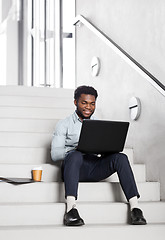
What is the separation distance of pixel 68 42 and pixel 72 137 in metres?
2.58

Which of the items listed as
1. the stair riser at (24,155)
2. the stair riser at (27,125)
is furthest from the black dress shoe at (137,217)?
the stair riser at (27,125)

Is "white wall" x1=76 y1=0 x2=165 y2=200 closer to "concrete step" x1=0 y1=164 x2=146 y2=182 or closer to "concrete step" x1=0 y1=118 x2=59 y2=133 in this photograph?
"concrete step" x1=0 y1=164 x2=146 y2=182

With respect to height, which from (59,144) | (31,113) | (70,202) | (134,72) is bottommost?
(70,202)

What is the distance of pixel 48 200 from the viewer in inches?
90.9

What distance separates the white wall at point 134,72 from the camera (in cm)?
265

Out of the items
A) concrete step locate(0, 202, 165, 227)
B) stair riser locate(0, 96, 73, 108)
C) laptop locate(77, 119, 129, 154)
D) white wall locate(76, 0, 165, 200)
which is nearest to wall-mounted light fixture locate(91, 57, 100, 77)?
white wall locate(76, 0, 165, 200)

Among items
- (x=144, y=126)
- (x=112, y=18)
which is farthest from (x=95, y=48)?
(x=144, y=126)

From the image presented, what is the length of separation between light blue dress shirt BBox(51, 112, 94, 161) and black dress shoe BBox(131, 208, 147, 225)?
56 cm

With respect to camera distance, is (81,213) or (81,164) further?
(81,164)

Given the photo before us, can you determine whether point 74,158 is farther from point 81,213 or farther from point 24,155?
point 24,155

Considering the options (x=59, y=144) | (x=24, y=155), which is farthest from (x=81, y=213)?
(x=24, y=155)

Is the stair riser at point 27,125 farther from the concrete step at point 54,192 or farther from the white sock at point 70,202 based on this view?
the white sock at point 70,202

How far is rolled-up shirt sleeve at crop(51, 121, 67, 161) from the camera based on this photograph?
2443 mm

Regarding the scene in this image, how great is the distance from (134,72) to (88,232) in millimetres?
1400
